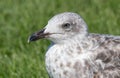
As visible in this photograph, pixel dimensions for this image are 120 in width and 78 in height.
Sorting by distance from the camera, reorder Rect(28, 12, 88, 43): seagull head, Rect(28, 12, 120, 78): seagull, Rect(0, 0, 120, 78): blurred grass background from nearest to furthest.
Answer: Rect(28, 12, 120, 78): seagull < Rect(28, 12, 88, 43): seagull head < Rect(0, 0, 120, 78): blurred grass background

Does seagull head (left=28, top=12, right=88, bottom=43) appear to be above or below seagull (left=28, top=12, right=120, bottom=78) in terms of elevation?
above

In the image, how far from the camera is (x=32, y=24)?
32.4ft

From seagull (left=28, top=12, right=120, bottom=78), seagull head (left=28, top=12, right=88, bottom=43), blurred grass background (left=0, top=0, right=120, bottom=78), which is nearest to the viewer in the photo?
seagull (left=28, top=12, right=120, bottom=78)

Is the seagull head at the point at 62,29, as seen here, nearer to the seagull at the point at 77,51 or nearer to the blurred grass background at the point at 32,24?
the seagull at the point at 77,51

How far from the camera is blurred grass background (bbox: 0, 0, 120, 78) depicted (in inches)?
317

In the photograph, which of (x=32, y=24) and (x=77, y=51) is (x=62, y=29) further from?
(x=32, y=24)

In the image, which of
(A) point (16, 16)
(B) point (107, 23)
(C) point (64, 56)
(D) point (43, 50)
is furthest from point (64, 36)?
(A) point (16, 16)

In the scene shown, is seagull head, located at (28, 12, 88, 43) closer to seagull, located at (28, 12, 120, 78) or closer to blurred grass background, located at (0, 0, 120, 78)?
seagull, located at (28, 12, 120, 78)

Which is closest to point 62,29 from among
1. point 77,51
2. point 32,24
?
point 77,51

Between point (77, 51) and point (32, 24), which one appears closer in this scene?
point (77, 51)

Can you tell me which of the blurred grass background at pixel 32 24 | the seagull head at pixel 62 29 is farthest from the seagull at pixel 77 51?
the blurred grass background at pixel 32 24

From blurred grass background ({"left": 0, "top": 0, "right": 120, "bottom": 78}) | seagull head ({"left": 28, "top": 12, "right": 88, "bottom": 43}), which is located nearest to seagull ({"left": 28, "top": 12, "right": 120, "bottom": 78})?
seagull head ({"left": 28, "top": 12, "right": 88, "bottom": 43})

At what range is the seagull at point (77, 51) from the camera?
259 inches

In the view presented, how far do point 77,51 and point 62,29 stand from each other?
30 cm
